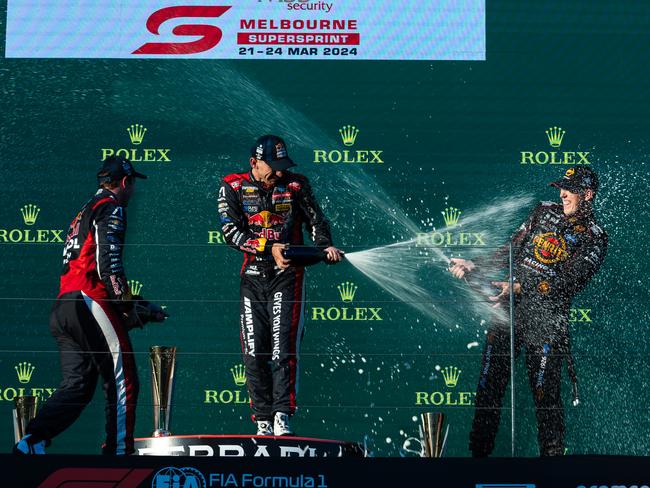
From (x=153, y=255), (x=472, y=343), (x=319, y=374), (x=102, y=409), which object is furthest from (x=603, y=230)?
(x=102, y=409)

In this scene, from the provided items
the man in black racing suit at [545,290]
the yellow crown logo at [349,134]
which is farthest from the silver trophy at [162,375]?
the yellow crown logo at [349,134]

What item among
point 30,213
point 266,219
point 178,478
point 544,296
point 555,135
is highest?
point 555,135

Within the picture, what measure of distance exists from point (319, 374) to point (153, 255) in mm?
1174

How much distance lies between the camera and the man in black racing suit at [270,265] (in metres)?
5.27

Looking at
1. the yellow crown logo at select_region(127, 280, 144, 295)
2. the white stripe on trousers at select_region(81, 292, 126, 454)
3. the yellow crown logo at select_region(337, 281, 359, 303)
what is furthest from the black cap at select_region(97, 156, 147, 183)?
the yellow crown logo at select_region(337, 281, 359, 303)

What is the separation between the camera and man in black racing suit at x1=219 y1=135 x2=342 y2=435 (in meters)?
5.27

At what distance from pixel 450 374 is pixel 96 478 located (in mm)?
2710

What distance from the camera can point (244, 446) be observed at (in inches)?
182

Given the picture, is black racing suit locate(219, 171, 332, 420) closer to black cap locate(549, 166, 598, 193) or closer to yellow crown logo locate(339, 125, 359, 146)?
yellow crown logo locate(339, 125, 359, 146)

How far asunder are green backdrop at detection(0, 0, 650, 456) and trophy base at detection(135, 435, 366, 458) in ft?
5.66

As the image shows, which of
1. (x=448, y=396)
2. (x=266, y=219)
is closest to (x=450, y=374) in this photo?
(x=448, y=396)

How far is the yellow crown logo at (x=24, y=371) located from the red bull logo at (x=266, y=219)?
1.80 m

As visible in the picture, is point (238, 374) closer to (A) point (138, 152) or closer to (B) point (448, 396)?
(B) point (448, 396)

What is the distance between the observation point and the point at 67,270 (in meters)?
4.95
